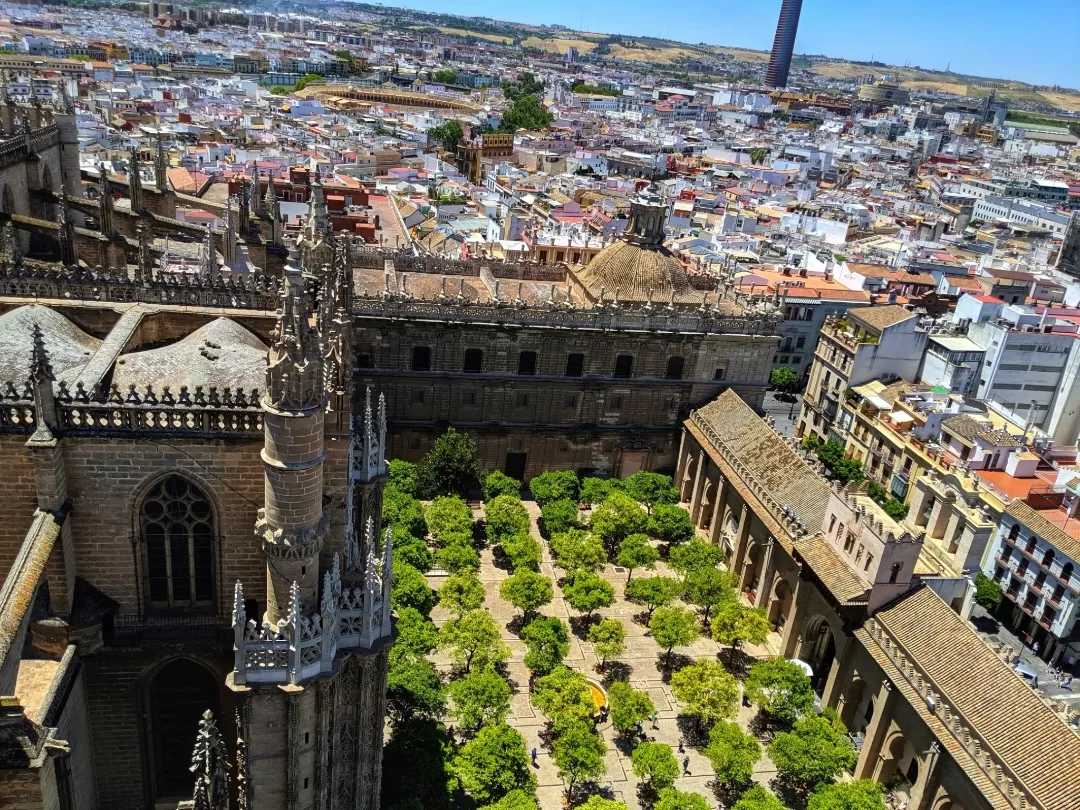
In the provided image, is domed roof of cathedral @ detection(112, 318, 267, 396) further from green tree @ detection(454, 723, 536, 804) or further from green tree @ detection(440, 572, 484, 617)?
green tree @ detection(440, 572, 484, 617)

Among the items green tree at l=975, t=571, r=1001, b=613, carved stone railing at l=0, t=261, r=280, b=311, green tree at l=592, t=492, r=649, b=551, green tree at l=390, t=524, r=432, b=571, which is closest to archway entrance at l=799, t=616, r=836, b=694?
green tree at l=592, t=492, r=649, b=551

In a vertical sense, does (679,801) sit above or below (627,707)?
above

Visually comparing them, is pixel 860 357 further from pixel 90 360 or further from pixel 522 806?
pixel 90 360

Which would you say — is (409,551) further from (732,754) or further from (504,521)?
(732,754)

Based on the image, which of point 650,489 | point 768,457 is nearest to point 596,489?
point 650,489

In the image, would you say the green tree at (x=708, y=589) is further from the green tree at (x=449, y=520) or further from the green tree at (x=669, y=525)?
the green tree at (x=449, y=520)

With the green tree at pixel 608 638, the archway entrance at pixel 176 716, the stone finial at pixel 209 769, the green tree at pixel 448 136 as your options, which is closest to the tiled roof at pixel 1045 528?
the green tree at pixel 608 638

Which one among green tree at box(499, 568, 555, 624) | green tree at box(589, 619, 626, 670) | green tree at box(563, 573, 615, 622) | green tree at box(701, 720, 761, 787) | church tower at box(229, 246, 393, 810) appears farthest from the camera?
green tree at box(563, 573, 615, 622)
